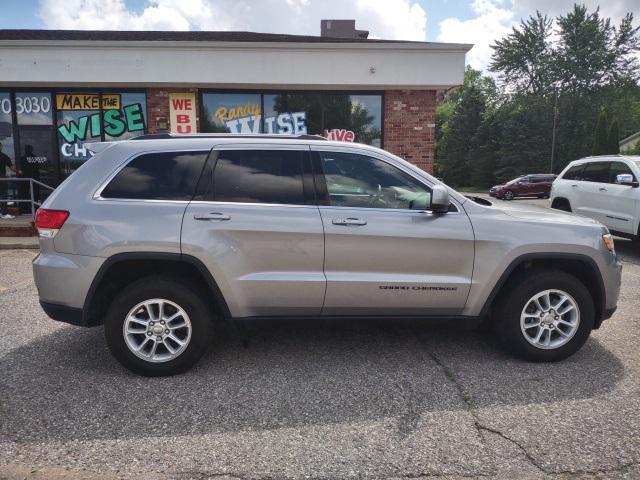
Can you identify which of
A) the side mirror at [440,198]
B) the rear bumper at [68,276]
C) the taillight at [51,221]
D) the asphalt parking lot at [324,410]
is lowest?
the asphalt parking lot at [324,410]

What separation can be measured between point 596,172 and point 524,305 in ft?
24.5

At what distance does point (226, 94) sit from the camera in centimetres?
1237

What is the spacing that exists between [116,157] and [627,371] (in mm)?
4351

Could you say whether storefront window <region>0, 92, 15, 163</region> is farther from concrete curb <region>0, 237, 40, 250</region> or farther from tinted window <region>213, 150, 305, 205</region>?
tinted window <region>213, 150, 305, 205</region>

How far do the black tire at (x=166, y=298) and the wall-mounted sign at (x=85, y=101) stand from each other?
10.0m

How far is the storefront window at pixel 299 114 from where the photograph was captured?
12.4 m

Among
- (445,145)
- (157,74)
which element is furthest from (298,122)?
(445,145)

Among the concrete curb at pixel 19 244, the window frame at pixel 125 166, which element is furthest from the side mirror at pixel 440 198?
the concrete curb at pixel 19 244

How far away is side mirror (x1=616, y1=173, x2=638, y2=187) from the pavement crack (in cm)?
638

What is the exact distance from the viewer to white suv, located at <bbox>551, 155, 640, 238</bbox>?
8867 millimetres

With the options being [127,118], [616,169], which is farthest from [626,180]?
[127,118]

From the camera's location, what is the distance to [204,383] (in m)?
3.65

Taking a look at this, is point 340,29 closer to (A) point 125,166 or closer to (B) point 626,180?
(B) point 626,180

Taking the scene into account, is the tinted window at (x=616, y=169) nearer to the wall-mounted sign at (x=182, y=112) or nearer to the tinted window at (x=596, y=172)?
the tinted window at (x=596, y=172)
